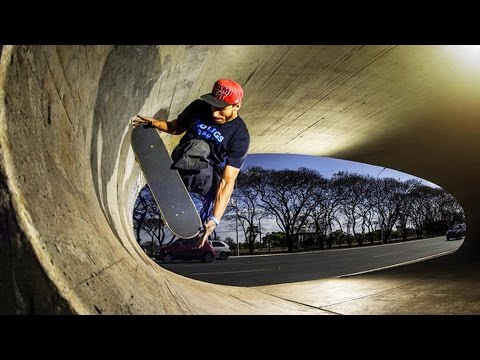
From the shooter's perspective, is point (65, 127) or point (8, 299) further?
point (65, 127)

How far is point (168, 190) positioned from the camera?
4.83 meters

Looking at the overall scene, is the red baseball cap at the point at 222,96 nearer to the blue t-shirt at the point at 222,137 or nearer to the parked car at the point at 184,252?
the blue t-shirt at the point at 222,137

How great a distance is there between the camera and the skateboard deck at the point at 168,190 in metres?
4.73

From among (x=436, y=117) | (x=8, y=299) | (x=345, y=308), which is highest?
(x=436, y=117)

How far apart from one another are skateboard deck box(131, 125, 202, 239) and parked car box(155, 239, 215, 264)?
40.6 ft

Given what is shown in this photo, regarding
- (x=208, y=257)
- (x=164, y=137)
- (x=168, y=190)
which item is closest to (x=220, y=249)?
(x=208, y=257)

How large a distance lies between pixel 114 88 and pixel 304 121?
6964 mm

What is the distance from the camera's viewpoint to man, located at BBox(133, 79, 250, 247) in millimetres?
4914

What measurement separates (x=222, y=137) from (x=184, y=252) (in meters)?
13.6

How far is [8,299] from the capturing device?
1.30 metres

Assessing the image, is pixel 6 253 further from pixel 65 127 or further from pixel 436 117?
pixel 436 117

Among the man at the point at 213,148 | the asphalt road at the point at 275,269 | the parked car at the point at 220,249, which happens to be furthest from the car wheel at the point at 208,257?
the man at the point at 213,148

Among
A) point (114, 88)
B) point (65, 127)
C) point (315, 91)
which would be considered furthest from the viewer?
point (315, 91)
